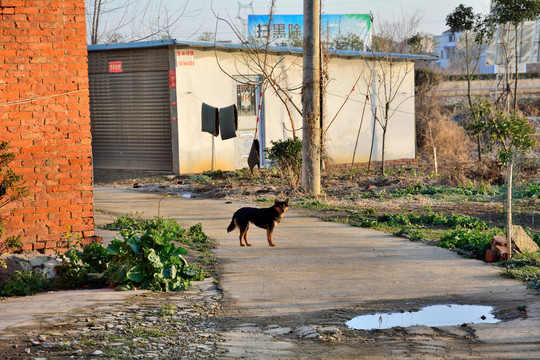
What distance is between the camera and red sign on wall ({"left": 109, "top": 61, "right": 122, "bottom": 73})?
18922 mm

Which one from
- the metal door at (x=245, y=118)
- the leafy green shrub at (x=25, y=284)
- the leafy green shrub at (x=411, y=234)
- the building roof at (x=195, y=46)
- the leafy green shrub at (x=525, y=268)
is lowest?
the leafy green shrub at (x=411, y=234)

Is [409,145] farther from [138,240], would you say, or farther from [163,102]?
[138,240]

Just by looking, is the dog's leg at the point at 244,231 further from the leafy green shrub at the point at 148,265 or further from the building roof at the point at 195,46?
the building roof at the point at 195,46

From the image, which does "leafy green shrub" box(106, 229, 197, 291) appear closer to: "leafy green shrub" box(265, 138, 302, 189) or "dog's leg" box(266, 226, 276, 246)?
"dog's leg" box(266, 226, 276, 246)

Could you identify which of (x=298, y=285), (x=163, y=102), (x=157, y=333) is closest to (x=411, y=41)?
(x=163, y=102)

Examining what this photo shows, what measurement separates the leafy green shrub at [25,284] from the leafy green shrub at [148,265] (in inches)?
28.3

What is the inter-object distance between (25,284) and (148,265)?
4.32 feet

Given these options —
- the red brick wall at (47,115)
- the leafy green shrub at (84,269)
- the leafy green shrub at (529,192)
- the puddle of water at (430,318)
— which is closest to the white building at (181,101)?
the leafy green shrub at (529,192)

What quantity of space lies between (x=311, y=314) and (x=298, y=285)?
3.61ft

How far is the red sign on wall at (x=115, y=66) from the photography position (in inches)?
745

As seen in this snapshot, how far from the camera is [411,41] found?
2712cm

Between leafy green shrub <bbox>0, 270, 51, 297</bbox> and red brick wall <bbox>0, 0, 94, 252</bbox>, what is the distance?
102 centimetres

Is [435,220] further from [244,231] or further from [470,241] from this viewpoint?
[244,231]

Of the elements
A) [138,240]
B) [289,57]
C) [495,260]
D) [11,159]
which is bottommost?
[495,260]
